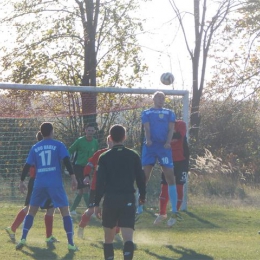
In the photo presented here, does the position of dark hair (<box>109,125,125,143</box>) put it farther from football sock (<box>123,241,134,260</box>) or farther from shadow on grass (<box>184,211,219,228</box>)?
shadow on grass (<box>184,211,219,228</box>)

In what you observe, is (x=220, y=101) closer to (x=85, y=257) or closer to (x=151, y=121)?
(x=151, y=121)

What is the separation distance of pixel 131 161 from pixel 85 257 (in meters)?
2.26

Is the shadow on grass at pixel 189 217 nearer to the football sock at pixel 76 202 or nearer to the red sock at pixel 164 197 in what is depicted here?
the football sock at pixel 76 202

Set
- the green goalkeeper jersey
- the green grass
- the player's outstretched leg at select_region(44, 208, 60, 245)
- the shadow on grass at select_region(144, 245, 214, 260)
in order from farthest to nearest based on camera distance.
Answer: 1. the green goalkeeper jersey
2. the player's outstretched leg at select_region(44, 208, 60, 245)
3. the green grass
4. the shadow on grass at select_region(144, 245, 214, 260)

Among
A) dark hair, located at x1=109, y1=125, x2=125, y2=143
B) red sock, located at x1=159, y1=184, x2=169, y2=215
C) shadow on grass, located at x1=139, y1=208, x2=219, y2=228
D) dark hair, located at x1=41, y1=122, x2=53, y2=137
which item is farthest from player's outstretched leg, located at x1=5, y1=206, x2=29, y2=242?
dark hair, located at x1=109, y1=125, x2=125, y2=143

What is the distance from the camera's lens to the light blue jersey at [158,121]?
12398 mm

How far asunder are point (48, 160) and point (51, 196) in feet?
1.69

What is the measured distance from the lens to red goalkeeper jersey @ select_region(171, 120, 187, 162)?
13.7 meters

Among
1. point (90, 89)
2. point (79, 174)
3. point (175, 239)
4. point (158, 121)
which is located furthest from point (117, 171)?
point (90, 89)

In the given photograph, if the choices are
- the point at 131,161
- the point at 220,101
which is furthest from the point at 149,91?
the point at 220,101

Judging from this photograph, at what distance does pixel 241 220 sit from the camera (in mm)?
15391

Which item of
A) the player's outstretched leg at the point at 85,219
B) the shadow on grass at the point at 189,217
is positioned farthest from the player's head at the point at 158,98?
the shadow on grass at the point at 189,217

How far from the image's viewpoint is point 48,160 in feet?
34.6

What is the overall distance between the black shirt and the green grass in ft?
6.40
